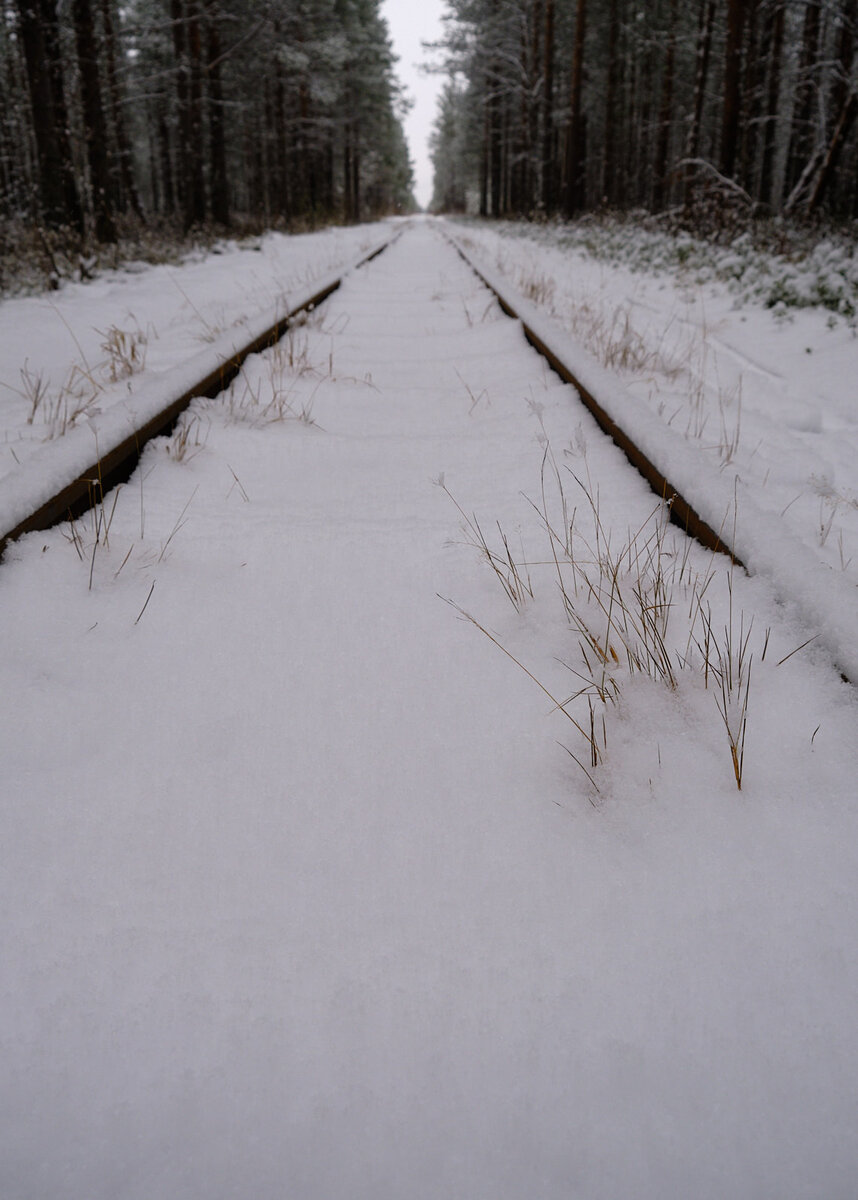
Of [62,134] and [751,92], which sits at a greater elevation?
[751,92]

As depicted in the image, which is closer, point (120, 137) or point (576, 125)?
point (576, 125)

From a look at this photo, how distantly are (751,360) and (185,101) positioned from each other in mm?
15474

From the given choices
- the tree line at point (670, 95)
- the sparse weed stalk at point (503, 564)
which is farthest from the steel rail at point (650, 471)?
the tree line at point (670, 95)

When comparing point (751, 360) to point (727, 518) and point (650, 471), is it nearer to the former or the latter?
point (650, 471)

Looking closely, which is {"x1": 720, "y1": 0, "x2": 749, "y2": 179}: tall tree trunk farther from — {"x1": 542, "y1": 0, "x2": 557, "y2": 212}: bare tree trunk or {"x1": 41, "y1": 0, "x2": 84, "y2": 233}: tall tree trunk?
{"x1": 542, "y1": 0, "x2": 557, "y2": 212}: bare tree trunk

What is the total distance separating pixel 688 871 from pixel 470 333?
4.82 metres

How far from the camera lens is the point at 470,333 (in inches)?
204

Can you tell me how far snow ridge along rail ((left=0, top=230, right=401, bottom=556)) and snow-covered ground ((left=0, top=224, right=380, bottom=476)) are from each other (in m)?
0.20

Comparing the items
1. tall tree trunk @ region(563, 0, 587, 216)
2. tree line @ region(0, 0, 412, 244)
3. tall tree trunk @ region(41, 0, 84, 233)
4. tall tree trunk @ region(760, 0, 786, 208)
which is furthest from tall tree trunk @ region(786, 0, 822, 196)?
tall tree trunk @ region(41, 0, 84, 233)

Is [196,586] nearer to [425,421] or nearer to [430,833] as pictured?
[430,833]

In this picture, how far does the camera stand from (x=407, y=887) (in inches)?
38.8

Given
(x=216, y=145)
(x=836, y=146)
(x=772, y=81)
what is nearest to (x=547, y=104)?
(x=772, y=81)

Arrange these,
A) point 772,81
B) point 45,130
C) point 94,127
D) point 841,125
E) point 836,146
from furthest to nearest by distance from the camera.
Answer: point 772,81, point 94,127, point 45,130, point 836,146, point 841,125

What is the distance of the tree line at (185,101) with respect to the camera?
927cm
